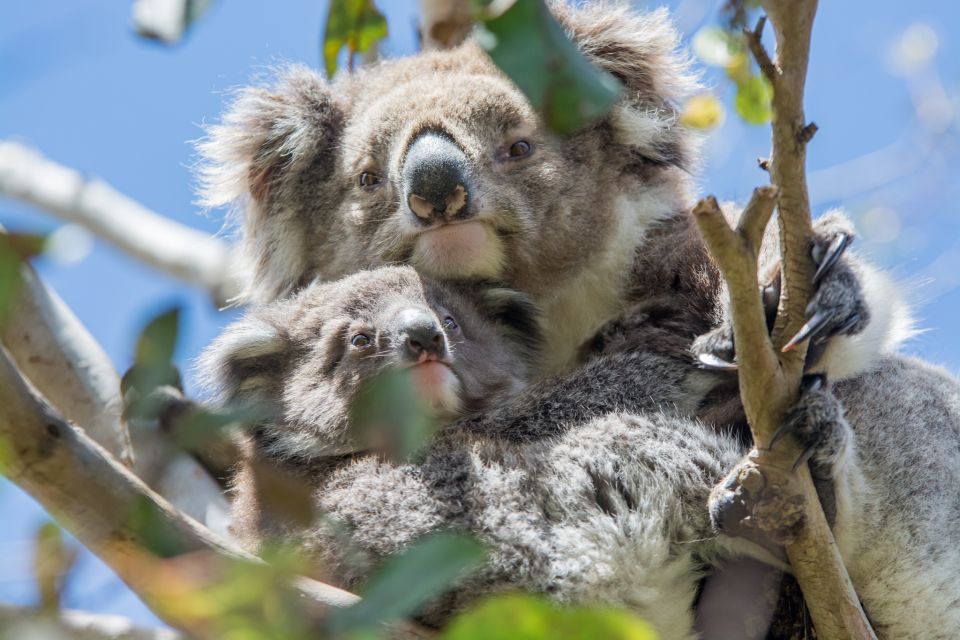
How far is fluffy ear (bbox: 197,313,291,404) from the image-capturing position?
10.8 feet

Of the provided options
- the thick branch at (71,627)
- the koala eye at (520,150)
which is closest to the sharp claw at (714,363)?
the koala eye at (520,150)

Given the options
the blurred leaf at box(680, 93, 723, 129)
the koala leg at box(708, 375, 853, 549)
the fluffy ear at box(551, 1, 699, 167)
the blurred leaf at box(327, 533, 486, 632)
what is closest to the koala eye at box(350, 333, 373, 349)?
the koala leg at box(708, 375, 853, 549)

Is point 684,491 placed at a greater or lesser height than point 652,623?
greater

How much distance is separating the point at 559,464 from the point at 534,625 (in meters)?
1.54

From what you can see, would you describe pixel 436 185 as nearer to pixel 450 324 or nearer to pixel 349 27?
pixel 450 324

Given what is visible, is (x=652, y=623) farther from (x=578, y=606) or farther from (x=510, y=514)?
(x=510, y=514)

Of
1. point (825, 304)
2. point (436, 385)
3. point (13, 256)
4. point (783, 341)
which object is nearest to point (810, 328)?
point (783, 341)

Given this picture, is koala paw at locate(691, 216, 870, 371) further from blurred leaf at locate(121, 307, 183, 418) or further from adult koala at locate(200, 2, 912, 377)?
blurred leaf at locate(121, 307, 183, 418)

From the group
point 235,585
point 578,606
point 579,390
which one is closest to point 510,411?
point 579,390

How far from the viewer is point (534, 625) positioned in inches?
47.4

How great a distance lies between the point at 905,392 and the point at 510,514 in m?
1.31

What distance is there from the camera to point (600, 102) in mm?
1469

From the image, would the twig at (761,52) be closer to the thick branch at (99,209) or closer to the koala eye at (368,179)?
the koala eye at (368,179)

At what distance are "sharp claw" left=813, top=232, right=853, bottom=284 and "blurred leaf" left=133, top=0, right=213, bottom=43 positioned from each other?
60.3 inches
